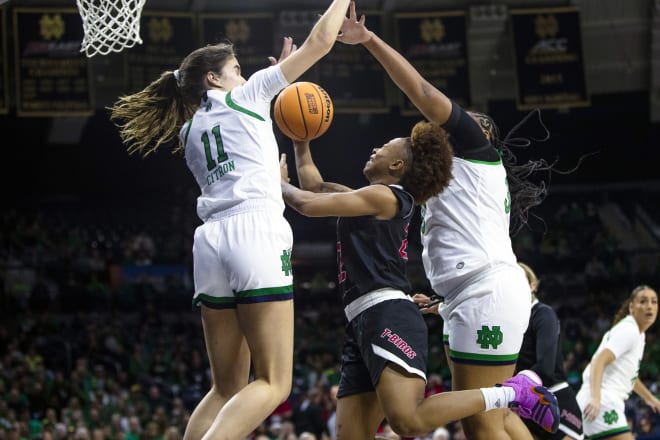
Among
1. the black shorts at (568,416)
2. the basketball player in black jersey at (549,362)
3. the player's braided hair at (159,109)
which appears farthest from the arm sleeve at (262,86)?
the black shorts at (568,416)

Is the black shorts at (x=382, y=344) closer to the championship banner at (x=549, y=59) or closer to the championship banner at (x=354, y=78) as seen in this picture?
the championship banner at (x=354, y=78)

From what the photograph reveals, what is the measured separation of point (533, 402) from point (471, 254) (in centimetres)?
Answer: 80

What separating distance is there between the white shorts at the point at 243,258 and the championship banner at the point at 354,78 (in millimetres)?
10910

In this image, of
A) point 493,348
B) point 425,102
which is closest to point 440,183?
point 425,102

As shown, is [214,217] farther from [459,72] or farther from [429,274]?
[459,72]

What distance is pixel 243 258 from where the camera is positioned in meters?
4.34

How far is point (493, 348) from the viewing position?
4934 mm

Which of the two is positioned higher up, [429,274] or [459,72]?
[459,72]

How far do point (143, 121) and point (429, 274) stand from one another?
171cm

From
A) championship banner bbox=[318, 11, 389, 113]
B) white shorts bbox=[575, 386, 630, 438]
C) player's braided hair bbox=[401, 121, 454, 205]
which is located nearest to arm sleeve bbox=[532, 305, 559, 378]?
white shorts bbox=[575, 386, 630, 438]

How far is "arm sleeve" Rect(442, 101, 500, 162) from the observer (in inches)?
197

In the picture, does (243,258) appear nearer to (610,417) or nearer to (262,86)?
(262,86)

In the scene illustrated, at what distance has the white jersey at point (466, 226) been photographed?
5.02 m

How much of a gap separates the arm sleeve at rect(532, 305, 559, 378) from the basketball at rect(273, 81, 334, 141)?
2.35m
